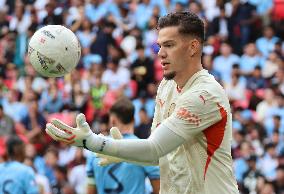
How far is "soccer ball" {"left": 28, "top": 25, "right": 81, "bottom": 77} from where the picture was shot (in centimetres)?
→ 641

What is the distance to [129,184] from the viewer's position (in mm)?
8211

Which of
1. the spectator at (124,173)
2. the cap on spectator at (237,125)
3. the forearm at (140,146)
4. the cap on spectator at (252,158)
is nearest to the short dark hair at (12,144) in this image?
the spectator at (124,173)

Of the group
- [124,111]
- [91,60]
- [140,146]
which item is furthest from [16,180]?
[91,60]

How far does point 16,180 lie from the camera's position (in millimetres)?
9086

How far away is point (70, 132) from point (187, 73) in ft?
3.53

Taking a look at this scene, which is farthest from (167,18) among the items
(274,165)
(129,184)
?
(274,165)

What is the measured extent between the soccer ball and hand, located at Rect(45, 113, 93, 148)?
43.5 inches

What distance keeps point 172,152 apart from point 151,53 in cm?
1389

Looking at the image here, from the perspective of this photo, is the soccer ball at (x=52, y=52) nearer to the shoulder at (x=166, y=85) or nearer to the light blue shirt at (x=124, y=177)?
the shoulder at (x=166, y=85)

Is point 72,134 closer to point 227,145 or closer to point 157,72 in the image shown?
point 227,145

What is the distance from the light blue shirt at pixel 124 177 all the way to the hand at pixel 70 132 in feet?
9.21

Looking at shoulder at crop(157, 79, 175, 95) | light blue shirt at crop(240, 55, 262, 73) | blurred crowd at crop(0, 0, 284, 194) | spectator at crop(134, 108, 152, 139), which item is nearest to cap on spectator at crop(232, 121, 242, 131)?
blurred crowd at crop(0, 0, 284, 194)

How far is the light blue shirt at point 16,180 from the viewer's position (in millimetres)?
9086

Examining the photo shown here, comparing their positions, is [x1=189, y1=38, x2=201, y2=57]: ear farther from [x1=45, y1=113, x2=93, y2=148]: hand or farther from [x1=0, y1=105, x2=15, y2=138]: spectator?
[x1=0, y1=105, x2=15, y2=138]: spectator
